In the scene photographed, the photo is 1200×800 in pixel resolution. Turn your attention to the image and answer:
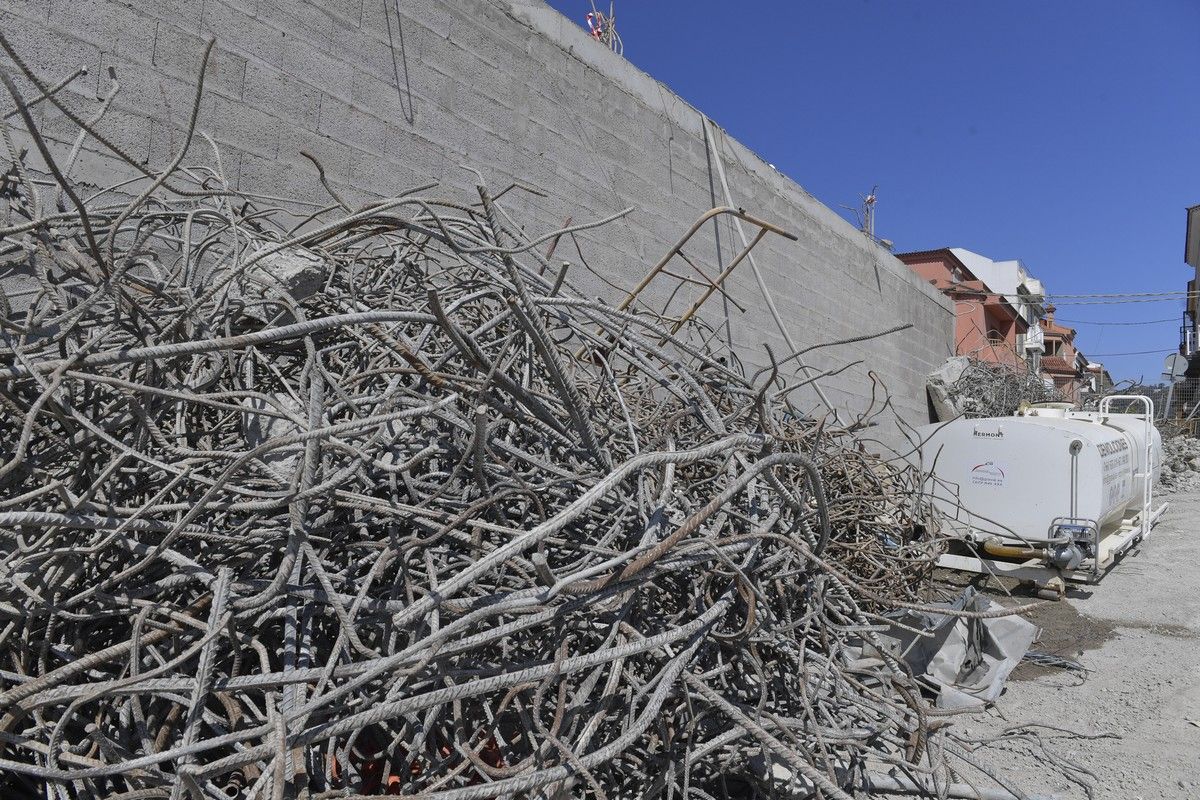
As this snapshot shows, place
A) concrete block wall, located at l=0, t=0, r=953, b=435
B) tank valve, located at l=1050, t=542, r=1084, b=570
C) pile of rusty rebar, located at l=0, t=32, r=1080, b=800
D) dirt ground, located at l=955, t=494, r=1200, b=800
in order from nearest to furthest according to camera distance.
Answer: pile of rusty rebar, located at l=0, t=32, r=1080, b=800 < concrete block wall, located at l=0, t=0, r=953, b=435 < dirt ground, located at l=955, t=494, r=1200, b=800 < tank valve, located at l=1050, t=542, r=1084, b=570

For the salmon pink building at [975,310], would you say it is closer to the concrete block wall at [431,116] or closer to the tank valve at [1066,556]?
the tank valve at [1066,556]

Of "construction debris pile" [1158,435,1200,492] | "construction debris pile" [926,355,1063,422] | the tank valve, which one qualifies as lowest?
the tank valve

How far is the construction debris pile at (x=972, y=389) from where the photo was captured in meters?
11.2

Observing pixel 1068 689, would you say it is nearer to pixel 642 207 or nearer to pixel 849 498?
pixel 849 498

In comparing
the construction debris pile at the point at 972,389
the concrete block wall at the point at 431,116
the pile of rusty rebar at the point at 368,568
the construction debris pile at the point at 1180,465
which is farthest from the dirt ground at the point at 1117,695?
the construction debris pile at the point at 1180,465

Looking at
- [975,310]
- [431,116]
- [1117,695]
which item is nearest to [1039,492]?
[1117,695]

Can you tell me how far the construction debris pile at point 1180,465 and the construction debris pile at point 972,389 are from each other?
11.7 feet

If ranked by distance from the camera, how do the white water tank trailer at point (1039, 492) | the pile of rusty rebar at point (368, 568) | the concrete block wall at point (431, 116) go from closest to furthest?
the pile of rusty rebar at point (368, 568), the concrete block wall at point (431, 116), the white water tank trailer at point (1039, 492)

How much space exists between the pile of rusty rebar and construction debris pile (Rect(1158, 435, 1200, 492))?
1611 centimetres

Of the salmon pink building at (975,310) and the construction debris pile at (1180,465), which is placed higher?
the salmon pink building at (975,310)

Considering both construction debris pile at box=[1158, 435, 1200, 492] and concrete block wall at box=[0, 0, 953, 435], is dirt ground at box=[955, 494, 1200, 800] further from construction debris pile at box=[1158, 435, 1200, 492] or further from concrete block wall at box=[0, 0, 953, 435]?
construction debris pile at box=[1158, 435, 1200, 492]

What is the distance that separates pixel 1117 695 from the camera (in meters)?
Answer: 3.78

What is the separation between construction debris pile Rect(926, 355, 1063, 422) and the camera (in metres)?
11.2

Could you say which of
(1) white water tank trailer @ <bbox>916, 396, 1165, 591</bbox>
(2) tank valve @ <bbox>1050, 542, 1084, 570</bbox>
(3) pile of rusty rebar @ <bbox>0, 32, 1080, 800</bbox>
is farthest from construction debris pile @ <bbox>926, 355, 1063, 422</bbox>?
(3) pile of rusty rebar @ <bbox>0, 32, 1080, 800</bbox>
